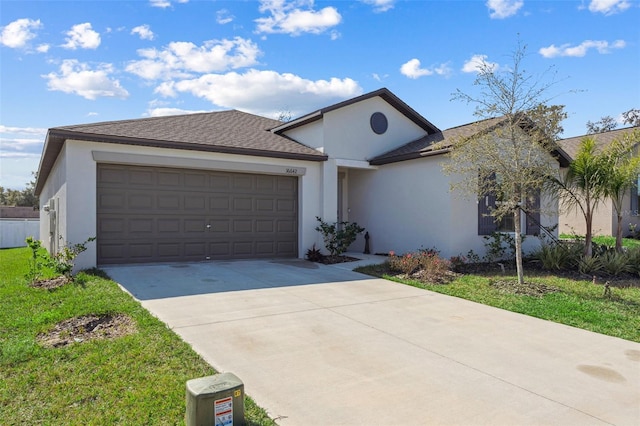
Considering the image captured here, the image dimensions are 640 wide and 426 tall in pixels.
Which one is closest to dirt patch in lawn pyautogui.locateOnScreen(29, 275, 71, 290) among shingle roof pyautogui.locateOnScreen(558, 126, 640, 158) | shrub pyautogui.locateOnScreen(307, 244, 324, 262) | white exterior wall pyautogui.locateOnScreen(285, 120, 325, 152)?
shrub pyautogui.locateOnScreen(307, 244, 324, 262)

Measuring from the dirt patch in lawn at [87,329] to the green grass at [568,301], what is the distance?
5800 mm

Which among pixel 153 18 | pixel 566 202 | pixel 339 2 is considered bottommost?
pixel 566 202

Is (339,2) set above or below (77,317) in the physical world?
above

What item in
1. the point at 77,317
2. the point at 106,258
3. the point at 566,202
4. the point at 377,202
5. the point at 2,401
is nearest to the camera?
the point at 2,401

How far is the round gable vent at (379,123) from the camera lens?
14048 millimetres

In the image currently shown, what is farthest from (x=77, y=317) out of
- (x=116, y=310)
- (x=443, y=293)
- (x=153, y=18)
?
(x=153, y=18)

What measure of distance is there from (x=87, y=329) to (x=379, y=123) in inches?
442

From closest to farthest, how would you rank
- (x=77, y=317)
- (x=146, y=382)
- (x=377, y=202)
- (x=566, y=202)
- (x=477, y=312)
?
(x=146, y=382)
(x=77, y=317)
(x=477, y=312)
(x=566, y=202)
(x=377, y=202)

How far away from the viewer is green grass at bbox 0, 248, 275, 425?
10.5 feet

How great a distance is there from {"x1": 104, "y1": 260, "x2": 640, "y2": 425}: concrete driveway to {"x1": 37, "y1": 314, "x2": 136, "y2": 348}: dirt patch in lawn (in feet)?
1.83

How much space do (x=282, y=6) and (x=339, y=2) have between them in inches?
68.8

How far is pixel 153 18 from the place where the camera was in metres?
10.7

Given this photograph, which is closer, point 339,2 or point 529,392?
point 529,392

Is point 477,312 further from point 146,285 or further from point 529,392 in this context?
point 146,285
